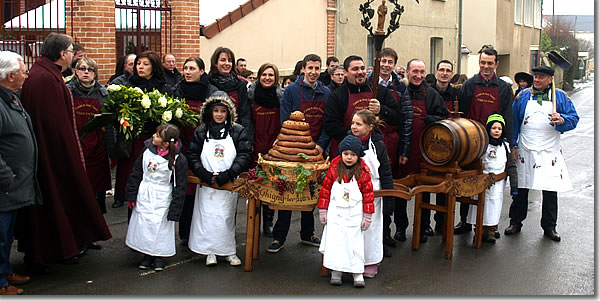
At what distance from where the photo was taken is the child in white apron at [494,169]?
7695 mm

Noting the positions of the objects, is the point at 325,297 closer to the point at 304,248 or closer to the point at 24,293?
the point at 304,248

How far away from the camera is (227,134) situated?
6.74m

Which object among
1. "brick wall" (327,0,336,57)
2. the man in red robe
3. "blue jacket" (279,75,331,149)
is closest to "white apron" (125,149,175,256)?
the man in red robe

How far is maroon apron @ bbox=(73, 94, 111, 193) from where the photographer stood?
7.59 meters

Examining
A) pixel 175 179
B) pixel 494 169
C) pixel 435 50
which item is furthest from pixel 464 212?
pixel 435 50

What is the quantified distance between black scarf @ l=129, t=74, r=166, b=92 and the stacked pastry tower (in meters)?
1.69

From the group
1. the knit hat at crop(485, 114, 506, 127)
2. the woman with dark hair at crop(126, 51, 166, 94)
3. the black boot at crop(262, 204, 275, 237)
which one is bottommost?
the black boot at crop(262, 204, 275, 237)

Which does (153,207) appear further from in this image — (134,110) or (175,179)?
(134,110)

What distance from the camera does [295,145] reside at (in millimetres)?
6449

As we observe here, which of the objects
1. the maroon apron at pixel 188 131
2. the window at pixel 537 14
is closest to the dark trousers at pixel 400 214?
the maroon apron at pixel 188 131

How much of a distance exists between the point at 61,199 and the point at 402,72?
9115 mm

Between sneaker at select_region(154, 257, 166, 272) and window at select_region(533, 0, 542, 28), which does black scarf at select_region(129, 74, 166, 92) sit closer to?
sneaker at select_region(154, 257, 166, 272)

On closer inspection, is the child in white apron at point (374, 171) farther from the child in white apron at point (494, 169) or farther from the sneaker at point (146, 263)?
the sneaker at point (146, 263)

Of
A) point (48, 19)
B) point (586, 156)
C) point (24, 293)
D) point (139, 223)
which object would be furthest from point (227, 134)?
point (586, 156)
